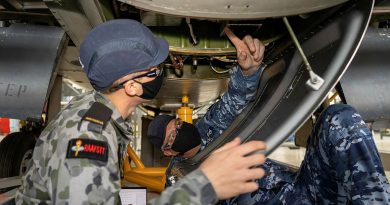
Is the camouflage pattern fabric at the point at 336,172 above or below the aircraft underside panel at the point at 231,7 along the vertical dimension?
below

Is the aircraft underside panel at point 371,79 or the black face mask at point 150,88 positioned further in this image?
the aircraft underside panel at point 371,79

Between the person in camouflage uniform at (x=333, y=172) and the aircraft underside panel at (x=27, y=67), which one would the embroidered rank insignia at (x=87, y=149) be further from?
the aircraft underside panel at (x=27, y=67)

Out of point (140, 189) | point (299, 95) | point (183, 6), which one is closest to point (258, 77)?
point (299, 95)

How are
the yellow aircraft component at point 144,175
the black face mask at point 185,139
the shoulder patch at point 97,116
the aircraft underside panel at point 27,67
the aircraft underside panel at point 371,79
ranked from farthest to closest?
the yellow aircraft component at point 144,175, the aircraft underside panel at point 27,67, the aircraft underside panel at point 371,79, the black face mask at point 185,139, the shoulder patch at point 97,116

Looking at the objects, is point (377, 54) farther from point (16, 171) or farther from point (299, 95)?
point (16, 171)

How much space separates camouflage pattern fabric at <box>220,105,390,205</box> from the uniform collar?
0.82 meters

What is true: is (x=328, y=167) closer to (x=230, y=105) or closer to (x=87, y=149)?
(x=230, y=105)

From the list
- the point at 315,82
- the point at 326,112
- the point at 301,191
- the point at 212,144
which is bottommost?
the point at 301,191

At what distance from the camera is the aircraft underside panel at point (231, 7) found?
1.46 meters

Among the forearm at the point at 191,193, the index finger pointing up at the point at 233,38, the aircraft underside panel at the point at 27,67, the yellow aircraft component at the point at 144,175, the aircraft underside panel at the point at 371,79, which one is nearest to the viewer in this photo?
the forearm at the point at 191,193

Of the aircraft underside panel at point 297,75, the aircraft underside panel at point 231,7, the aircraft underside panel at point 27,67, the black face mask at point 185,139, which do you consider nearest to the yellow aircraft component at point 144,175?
the aircraft underside panel at point 27,67

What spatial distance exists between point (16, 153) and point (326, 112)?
→ 3.19 meters

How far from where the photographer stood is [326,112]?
1.58 m

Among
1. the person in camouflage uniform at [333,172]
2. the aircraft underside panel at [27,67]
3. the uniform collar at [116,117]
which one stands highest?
the aircraft underside panel at [27,67]
